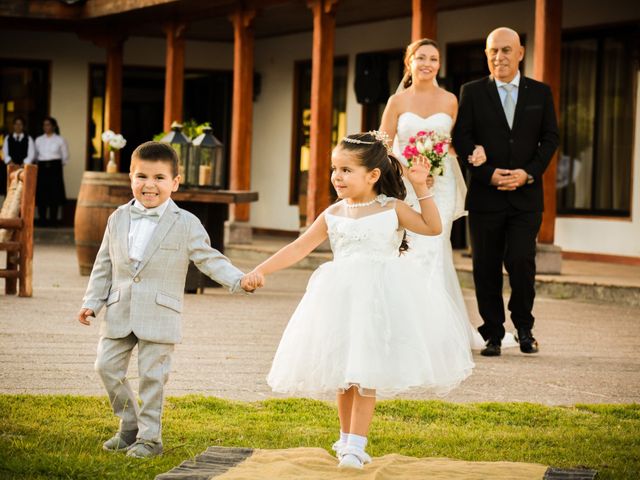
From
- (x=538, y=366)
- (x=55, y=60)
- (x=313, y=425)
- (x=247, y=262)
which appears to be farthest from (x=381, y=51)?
(x=313, y=425)

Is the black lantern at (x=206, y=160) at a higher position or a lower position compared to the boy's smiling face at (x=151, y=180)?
higher

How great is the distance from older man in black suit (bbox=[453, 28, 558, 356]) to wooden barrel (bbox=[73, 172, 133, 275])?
5.24 m

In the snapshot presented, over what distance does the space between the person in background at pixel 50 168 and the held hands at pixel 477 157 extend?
14371mm

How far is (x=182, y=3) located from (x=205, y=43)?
4738 mm

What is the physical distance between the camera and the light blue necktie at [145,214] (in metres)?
5.02

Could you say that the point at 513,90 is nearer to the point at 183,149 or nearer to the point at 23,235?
the point at 23,235

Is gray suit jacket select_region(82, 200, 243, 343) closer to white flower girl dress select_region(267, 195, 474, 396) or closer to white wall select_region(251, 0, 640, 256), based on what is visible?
white flower girl dress select_region(267, 195, 474, 396)

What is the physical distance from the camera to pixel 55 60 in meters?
22.8

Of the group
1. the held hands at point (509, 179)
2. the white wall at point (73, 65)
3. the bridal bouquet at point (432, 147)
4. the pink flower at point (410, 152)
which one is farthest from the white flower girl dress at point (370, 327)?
the white wall at point (73, 65)

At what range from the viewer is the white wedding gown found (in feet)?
26.6

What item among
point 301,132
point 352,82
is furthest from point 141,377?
point 301,132

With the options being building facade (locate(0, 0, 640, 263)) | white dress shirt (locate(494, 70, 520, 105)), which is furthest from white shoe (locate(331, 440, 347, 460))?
building facade (locate(0, 0, 640, 263))

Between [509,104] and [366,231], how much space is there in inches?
128

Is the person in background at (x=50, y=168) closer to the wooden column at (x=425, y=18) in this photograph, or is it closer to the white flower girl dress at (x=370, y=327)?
the wooden column at (x=425, y=18)
